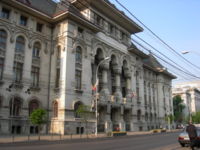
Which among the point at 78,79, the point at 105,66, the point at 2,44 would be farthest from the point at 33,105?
the point at 105,66

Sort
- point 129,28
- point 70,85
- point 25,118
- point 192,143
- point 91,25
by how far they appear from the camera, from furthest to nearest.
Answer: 1. point 129,28
2. point 91,25
3. point 70,85
4. point 25,118
5. point 192,143

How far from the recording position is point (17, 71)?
29.7 m

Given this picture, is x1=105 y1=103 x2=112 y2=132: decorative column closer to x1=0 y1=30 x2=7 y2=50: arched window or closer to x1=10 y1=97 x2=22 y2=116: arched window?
x1=10 y1=97 x2=22 y2=116: arched window

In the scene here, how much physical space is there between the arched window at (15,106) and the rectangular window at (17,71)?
276 cm

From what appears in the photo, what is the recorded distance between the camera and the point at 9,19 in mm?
29531

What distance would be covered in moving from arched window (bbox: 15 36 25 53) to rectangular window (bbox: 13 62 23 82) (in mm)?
1920

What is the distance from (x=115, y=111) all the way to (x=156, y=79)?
2733cm

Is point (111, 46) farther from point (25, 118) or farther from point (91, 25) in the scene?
point (25, 118)

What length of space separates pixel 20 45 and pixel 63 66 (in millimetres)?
6616

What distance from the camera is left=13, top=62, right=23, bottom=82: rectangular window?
96.2ft

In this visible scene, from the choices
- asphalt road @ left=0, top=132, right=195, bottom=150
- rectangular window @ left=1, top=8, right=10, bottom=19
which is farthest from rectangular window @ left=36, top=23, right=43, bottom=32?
asphalt road @ left=0, top=132, right=195, bottom=150

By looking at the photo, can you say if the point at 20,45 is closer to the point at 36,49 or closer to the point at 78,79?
the point at 36,49

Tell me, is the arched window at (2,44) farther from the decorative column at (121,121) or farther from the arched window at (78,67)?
the decorative column at (121,121)

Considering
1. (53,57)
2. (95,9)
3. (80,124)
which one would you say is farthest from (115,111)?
(95,9)
